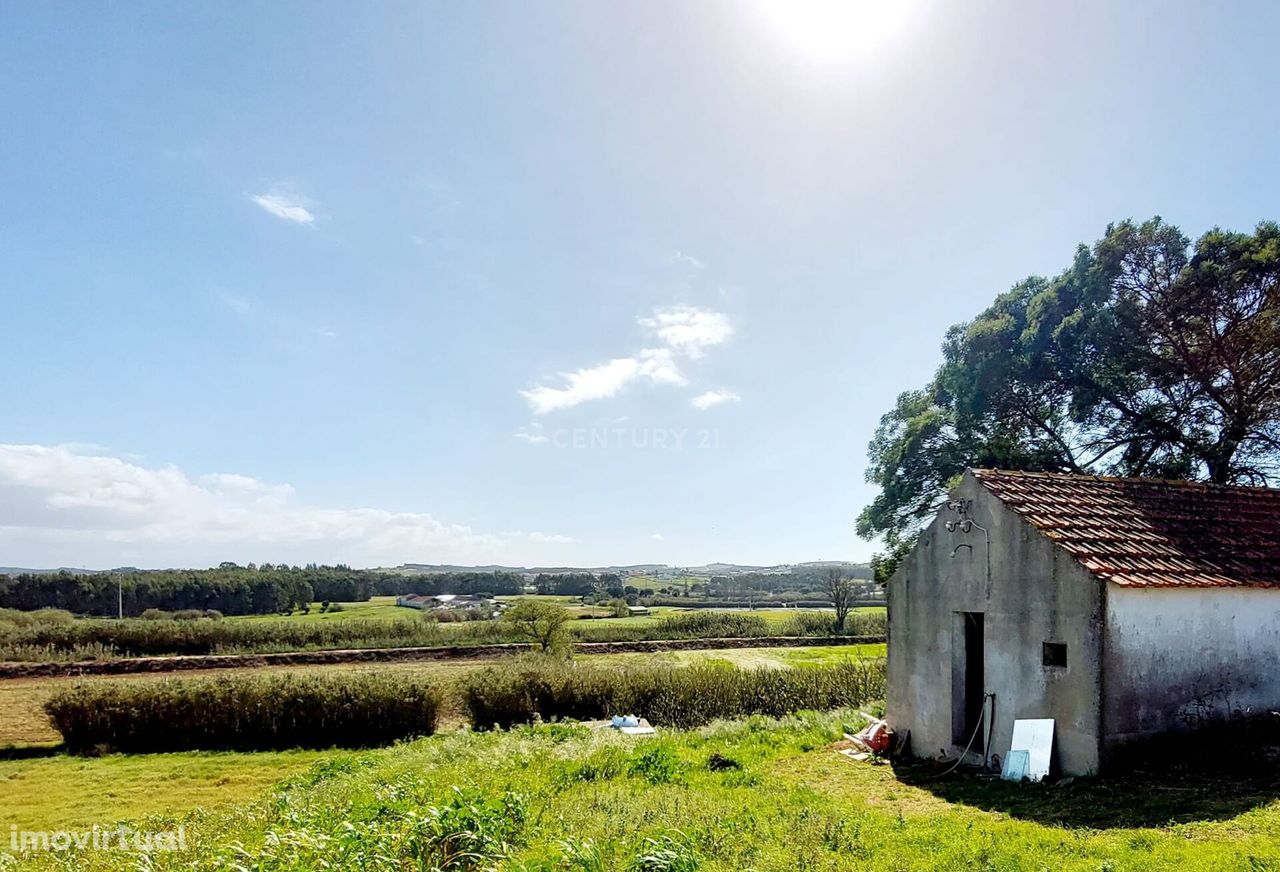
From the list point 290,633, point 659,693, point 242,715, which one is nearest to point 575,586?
point 290,633

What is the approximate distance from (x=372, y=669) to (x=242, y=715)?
11.1m

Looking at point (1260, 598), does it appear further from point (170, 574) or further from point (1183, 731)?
point (170, 574)

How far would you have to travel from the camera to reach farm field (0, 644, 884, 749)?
22.9 m

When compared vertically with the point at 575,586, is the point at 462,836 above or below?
above

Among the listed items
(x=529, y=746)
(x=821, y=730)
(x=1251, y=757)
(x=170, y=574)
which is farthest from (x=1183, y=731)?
(x=170, y=574)

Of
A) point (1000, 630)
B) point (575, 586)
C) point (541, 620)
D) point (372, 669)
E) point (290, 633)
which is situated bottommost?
point (575, 586)

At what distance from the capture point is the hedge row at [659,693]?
70.3 ft

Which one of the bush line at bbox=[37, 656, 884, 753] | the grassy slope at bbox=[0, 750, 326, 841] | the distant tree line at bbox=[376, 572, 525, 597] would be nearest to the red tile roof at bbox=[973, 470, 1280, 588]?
the bush line at bbox=[37, 656, 884, 753]

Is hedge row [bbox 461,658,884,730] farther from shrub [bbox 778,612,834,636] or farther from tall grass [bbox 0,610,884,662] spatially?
shrub [bbox 778,612,834,636]

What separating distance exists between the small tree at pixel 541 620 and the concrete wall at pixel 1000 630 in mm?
21286

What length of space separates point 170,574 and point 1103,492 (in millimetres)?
89467

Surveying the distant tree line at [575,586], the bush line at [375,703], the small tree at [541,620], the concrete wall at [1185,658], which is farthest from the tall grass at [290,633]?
the distant tree line at [575,586]

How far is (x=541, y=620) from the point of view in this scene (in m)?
33.8

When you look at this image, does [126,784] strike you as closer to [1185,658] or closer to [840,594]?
[1185,658]
